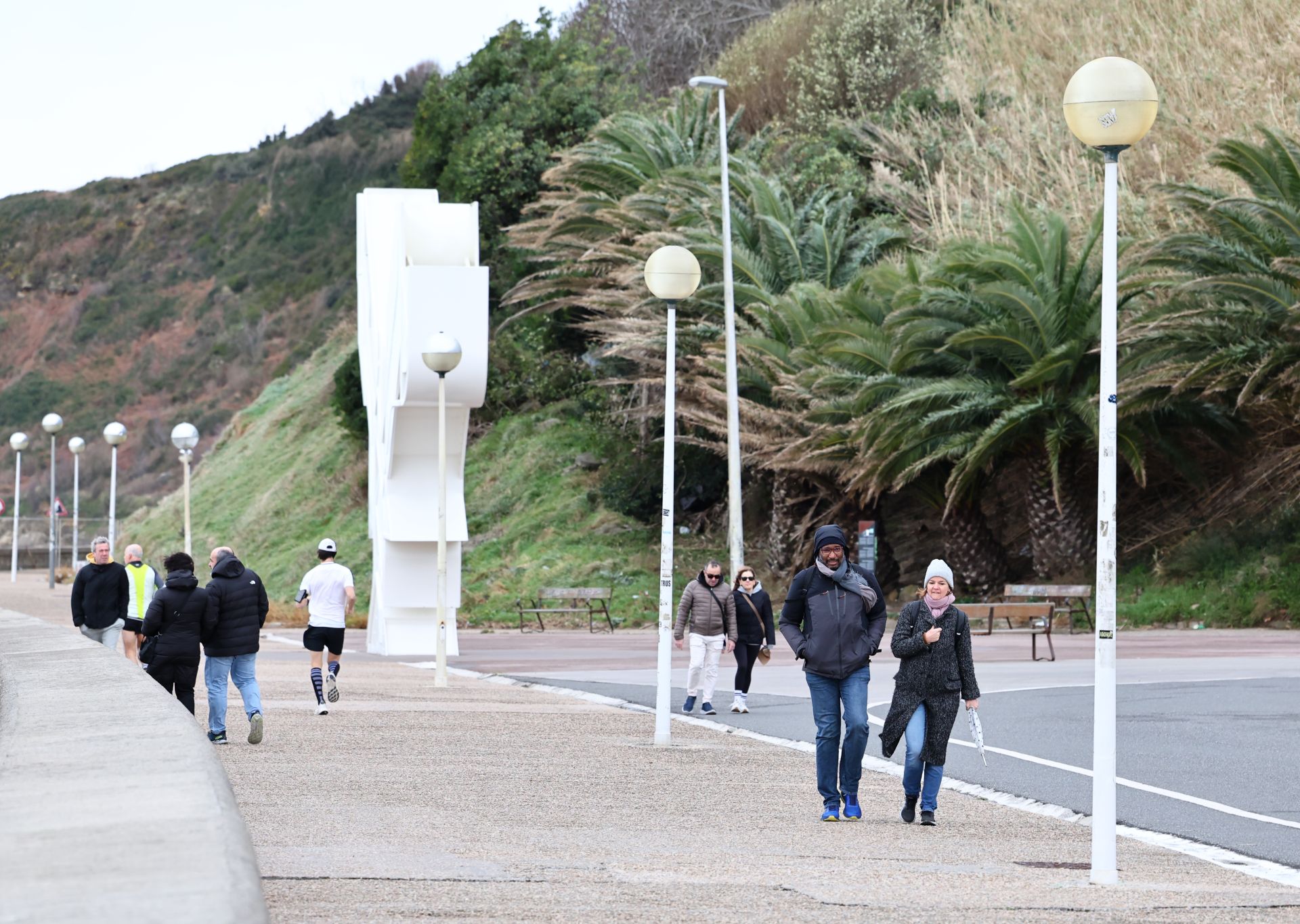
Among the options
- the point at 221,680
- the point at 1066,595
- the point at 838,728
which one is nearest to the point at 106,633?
the point at 221,680

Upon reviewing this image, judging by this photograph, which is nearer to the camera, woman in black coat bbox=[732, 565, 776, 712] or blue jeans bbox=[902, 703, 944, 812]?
blue jeans bbox=[902, 703, 944, 812]

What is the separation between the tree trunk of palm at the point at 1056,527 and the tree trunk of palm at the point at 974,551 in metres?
1.01

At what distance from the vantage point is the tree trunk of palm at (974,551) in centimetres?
3116

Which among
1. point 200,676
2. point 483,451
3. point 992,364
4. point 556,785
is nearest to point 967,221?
point 992,364

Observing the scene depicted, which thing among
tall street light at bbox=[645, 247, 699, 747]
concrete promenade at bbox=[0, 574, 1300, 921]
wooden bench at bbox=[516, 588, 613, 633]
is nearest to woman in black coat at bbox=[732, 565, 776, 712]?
tall street light at bbox=[645, 247, 699, 747]

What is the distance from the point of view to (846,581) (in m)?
10.4

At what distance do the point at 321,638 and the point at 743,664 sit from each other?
4.10 metres

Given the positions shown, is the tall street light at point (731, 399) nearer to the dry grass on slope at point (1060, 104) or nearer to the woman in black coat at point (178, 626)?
the dry grass on slope at point (1060, 104)

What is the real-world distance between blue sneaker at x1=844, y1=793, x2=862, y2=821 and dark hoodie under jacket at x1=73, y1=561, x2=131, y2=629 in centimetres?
848

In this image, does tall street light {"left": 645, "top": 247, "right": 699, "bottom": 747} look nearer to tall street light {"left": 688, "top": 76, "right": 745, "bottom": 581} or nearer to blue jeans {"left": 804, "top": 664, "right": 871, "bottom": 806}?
blue jeans {"left": 804, "top": 664, "right": 871, "bottom": 806}

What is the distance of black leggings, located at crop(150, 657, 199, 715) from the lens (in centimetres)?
1353

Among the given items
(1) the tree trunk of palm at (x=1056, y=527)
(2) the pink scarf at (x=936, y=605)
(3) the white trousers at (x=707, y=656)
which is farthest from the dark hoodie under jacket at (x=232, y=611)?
(1) the tree trunk of palm at (x=1056, y=527)

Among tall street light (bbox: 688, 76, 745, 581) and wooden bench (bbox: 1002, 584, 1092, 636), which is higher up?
tall street light (bbox: 688, 76, 745, 581)

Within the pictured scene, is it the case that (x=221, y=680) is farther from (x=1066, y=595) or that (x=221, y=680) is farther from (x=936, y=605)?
(x=1066, y=595)
